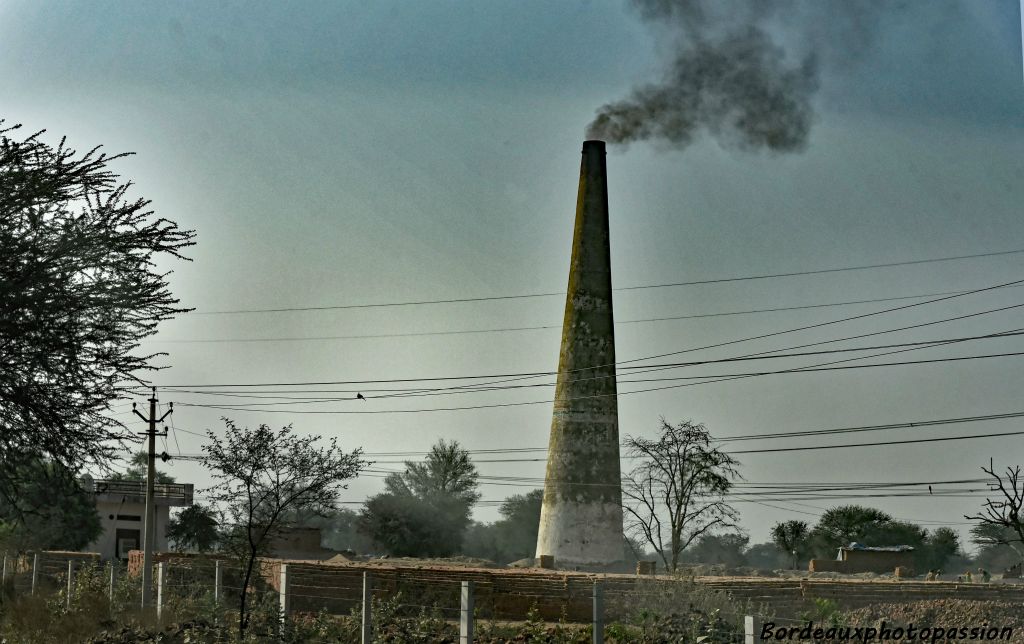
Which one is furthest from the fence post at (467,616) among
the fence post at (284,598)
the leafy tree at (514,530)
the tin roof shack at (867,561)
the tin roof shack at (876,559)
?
the leafy tree at (514,530)

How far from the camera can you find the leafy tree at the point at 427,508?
66.8 m

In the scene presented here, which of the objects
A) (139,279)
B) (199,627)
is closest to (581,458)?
(199,627)

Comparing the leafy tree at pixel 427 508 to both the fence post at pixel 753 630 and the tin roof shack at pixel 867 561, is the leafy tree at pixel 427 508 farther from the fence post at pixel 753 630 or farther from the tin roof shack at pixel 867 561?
the fence post at pixel 753 630

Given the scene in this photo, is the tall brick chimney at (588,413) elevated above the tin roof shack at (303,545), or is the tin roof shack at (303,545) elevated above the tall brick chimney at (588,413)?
the tall brick chimney at (588,413)

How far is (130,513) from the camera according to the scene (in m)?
65.3

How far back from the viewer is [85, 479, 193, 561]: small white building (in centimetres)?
6350

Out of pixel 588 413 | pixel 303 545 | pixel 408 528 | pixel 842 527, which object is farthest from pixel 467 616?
pixel 842 527

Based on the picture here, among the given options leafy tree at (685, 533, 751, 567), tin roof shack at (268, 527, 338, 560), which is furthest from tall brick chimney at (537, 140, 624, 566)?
leafy tree at (685, 533, 751, 567)

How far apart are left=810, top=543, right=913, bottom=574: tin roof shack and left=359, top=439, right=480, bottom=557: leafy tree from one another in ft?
76.9

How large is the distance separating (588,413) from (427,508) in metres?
31.8

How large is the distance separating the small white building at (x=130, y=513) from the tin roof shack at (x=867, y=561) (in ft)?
114

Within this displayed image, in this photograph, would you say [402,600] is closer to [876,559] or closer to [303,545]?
[303,545]

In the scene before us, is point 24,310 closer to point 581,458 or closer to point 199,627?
point 199,627

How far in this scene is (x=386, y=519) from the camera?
67.1m
